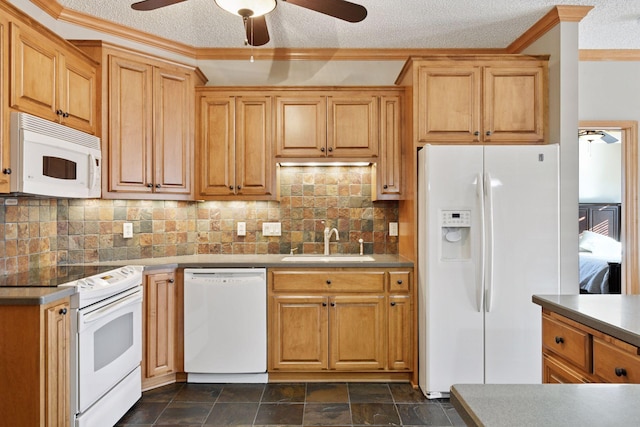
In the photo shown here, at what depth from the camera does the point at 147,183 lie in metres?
2.96

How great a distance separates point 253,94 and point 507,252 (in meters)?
2.27

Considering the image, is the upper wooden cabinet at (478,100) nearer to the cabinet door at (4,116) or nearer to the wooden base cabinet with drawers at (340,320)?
the wooden base cabinet with drawers at (340,320)

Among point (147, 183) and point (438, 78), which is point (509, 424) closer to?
point (438, 78)

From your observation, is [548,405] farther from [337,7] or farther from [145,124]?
[145,124]

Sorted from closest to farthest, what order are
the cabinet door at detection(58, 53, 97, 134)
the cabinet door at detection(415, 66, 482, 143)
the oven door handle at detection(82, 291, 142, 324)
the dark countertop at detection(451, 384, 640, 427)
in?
the dark countertop at detection(451, 384, 640, 427) < the oven door handle at detection(82, 291, 142, 324) < the cabinet door at detection(58, 53, 97, 134) < the cabinet door at detection(415, 66, 482, 143)

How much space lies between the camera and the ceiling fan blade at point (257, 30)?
233 centimetres

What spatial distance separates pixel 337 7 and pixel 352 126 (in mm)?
1209

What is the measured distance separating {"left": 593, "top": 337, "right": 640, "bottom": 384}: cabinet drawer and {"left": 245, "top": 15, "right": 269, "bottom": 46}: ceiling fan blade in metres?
2.29

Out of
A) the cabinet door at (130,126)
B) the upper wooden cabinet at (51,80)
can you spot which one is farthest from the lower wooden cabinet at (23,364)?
the cabinet door at (130,126)

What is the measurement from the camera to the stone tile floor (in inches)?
94.6

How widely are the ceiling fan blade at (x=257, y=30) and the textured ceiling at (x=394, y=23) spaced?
1.22ft

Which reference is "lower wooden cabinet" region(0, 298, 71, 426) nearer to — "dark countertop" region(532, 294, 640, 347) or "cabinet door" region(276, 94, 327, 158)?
→ "cabinet door" region(276, 94, 327, 158)

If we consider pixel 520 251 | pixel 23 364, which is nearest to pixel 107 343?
pixel 23 364

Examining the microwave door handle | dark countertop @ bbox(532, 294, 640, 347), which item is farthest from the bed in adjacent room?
the microwave door handle
